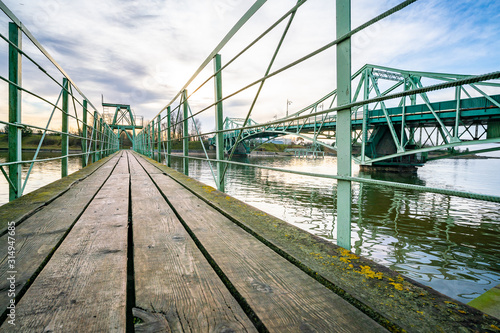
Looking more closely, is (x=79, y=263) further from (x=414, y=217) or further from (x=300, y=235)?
(x=414, y=217)

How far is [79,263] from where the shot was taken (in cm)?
82

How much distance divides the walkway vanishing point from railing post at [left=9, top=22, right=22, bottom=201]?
0.78m

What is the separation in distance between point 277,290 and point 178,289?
28cm

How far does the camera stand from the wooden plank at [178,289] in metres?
0.55

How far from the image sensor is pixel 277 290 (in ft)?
2.24

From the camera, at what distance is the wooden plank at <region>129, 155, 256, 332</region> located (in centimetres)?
55

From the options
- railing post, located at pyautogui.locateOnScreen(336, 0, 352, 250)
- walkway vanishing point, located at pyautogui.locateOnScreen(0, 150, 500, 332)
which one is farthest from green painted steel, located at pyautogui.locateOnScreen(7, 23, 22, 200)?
railing post, located at pyautogui.locateOnScreen(336, 0, 352, 250)

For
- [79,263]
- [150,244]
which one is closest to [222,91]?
[150,244]

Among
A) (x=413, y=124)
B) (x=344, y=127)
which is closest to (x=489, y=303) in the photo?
(x=344, y=127)

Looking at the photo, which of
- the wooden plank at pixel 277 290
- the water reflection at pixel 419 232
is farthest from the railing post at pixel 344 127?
the water reflection at pixel 419 232

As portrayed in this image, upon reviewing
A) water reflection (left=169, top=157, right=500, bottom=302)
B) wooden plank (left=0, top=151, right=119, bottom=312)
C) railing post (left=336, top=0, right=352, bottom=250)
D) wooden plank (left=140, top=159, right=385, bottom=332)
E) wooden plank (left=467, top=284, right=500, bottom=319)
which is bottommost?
water reflection (left=169, top=157, right=500, bottom=302)

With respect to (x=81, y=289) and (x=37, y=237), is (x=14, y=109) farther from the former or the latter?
(x=81, y=289)

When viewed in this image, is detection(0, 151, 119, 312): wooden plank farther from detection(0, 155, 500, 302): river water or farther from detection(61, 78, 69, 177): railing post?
detection(0, 155, 500, 302): river water

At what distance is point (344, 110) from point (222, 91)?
175cm
